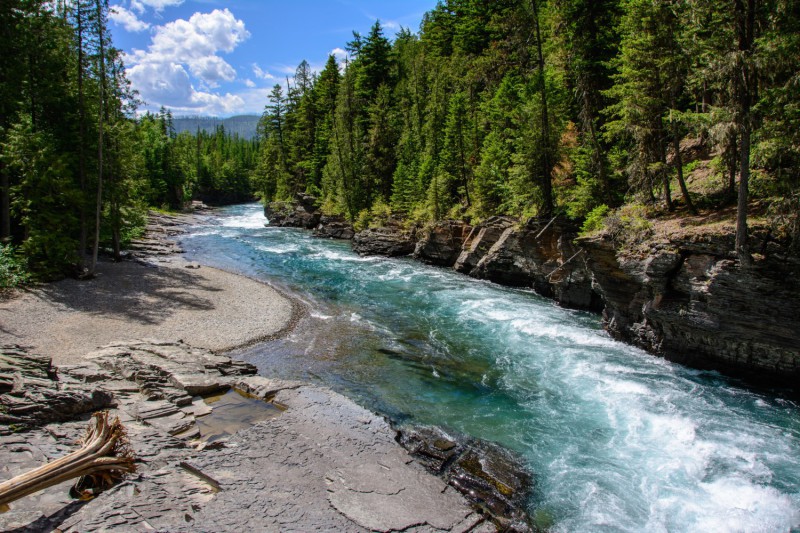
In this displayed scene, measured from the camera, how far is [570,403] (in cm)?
1411

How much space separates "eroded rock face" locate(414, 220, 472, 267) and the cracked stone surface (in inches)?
925

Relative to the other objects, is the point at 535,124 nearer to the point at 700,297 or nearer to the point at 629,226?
the point at 629,226

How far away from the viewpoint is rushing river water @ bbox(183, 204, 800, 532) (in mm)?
9750

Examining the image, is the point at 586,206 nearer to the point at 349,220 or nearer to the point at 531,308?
the point at 531,308

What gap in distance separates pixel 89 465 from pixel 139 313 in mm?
14058

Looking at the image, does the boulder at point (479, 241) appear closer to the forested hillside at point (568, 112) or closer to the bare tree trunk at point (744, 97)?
the forested hillside at point (568, 112)

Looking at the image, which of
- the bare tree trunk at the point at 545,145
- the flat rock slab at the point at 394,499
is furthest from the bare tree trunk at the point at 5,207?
the bare tree trunk at the point at 545,145

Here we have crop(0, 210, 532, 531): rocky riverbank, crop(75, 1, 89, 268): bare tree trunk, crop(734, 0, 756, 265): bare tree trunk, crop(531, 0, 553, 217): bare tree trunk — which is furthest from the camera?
crop(531, 0, 553, 217): bare tree trunk

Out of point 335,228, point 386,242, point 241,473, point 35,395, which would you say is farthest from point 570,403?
point 335,228

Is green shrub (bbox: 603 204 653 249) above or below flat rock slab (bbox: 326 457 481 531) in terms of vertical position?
A: above

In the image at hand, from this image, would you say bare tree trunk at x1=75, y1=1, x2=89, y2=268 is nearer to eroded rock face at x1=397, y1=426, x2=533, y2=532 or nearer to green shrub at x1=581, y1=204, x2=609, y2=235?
eroded rock face at x1=397, y1=426, x2=533, y2=532

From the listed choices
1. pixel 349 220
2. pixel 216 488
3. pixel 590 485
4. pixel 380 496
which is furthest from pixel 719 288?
pixel 349 220

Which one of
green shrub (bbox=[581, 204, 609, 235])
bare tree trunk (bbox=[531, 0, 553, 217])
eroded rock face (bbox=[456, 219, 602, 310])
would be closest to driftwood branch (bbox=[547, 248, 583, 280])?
eroded rock face (bbox=[456, 219, 602, 310])

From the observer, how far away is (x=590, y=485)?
403 inches
